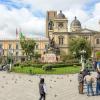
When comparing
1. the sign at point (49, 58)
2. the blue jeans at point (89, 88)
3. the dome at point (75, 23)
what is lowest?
the blue jeans at point (89, 88)

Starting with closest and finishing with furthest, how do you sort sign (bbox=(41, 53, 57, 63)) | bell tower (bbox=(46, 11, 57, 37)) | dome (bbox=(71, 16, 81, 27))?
1. sign (bbox=(41, 53, 57, 63))
2. dome (bbox=(71, 16, 81, 27))
3. bell tower (bbox=(46, 11, 57, 37))

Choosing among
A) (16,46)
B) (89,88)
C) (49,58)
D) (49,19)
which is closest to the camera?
(89,88)

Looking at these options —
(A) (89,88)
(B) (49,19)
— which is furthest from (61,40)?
(A) (89,88)

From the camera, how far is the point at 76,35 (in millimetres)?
116438

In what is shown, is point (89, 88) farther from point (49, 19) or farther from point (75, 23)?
point (49, 19)

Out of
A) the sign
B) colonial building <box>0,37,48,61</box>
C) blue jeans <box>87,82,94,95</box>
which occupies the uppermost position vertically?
colonial building <box>0,37,48,61</box>

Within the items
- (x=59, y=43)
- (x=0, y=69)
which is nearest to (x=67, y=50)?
(x=59, y=43)

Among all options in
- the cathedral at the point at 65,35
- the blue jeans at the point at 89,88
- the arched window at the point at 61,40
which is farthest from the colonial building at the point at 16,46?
the blue jeans at the point at 89,88

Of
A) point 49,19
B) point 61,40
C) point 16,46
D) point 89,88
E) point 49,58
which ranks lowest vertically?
point 89,88

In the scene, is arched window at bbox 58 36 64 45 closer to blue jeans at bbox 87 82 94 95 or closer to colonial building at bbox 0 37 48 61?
colonial building at bbox 0 37 48 61

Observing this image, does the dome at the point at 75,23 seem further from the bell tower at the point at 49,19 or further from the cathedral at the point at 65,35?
the bell tower at the point at 49,19

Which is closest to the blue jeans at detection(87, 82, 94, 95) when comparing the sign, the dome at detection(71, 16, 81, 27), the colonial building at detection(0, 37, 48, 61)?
the sign

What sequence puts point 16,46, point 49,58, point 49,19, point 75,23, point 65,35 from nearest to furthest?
point 49,58 < point 65,35 < point 75,23 < point 16,46 < point 49,19

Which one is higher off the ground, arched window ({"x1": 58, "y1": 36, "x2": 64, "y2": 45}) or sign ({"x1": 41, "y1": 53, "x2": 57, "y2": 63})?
arched window ({"x1": 58, "y1": 36, "x2": 64, "y2": 45})
